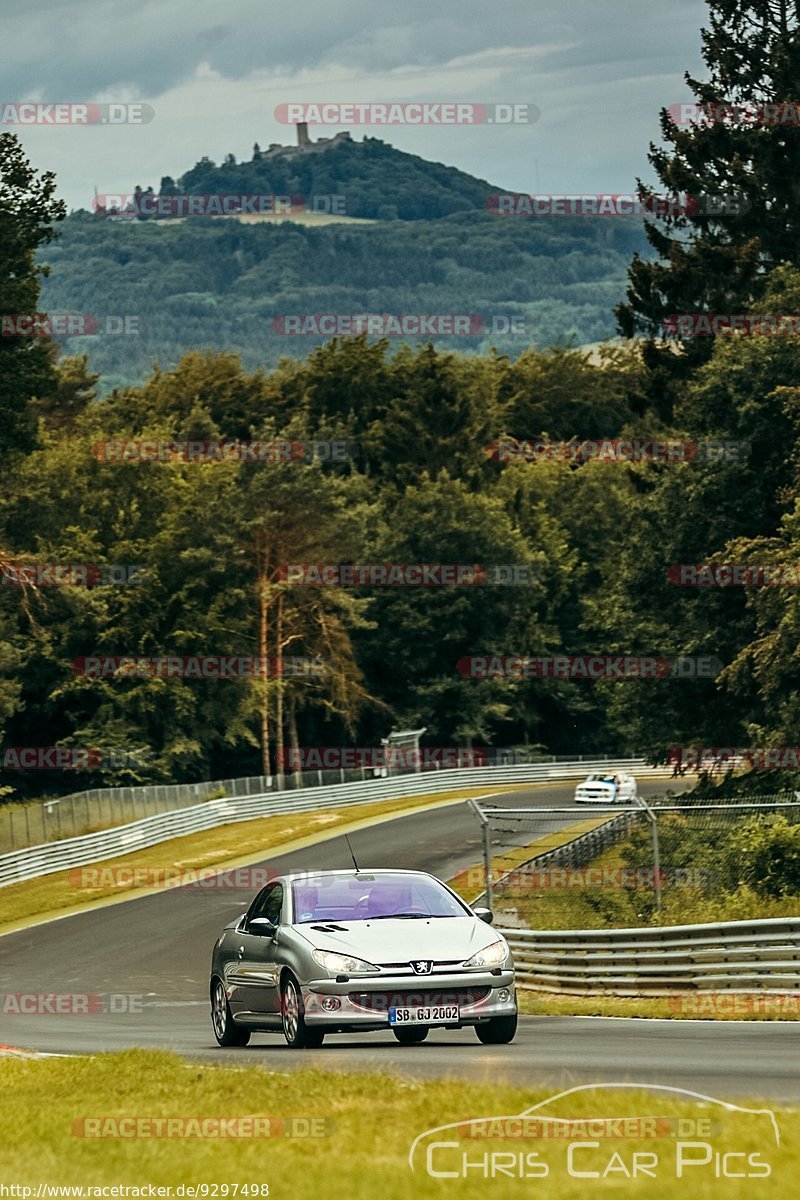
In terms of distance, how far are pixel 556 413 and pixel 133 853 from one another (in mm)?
63601

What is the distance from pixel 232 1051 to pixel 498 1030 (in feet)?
7.83

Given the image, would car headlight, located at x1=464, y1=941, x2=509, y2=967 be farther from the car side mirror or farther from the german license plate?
the car side mirror

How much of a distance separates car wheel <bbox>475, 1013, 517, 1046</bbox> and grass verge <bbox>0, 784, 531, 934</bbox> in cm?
3167

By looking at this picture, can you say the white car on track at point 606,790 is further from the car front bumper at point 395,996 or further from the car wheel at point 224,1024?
the car front bumper at point 395,996

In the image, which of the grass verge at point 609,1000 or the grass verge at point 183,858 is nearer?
the grass verge at point 609,1000

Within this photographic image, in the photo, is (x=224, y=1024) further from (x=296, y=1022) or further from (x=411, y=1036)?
(x=296, y=1022)

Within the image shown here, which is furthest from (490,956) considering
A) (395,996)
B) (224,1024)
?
(224,1024)

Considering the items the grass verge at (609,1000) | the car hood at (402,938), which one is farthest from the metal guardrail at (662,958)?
the car hood at (402,938)

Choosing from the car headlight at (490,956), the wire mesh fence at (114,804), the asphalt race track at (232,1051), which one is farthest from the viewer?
the wire mesh fence at (114,804)

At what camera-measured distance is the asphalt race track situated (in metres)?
11.6

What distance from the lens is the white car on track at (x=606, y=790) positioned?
7031 cm

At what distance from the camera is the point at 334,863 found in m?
52.6

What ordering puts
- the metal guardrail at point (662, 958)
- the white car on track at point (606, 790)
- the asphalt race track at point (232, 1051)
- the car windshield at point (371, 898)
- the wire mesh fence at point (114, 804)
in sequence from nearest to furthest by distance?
the asphalt race track at point (232, 1051) → the car windshield at point (371, 898) → the metal guardrail at point (662, 958) → the wire mesh fence at point (114, 804) → the white car on track at point (606, 790)

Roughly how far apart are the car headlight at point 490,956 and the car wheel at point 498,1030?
470mm
